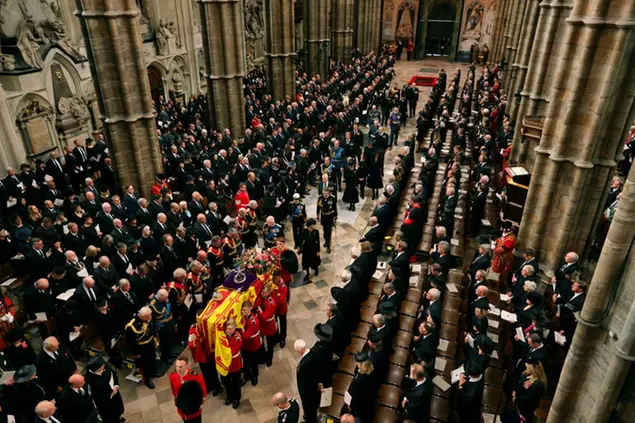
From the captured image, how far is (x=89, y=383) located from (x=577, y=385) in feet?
19.6

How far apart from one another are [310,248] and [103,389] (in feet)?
16.0

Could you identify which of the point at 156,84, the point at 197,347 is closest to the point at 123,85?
Answer: the point at 197,347

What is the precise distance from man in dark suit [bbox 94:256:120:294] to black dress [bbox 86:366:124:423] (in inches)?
78.9

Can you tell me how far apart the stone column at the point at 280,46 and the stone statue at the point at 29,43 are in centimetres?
948

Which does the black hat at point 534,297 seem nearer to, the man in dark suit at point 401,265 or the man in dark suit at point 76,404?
the man in dark suit at point 401,265

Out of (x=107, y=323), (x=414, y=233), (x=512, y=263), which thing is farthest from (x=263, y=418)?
(x=512, y=263)

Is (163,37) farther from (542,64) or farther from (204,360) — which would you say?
(204,360)

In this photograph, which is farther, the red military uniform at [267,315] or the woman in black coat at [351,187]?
the woman in black coat at [351,187]

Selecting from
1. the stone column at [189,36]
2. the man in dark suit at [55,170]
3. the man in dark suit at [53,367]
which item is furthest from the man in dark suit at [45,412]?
the stone column at [189,36]

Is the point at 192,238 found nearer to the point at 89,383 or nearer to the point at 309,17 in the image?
the point at 89,383

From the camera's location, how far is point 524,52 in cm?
1606

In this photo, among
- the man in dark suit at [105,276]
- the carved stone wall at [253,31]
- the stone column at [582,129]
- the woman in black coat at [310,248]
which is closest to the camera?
the stone column at [582,129]

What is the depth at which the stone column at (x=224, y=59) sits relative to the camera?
47.8ft

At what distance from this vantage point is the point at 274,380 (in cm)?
740
